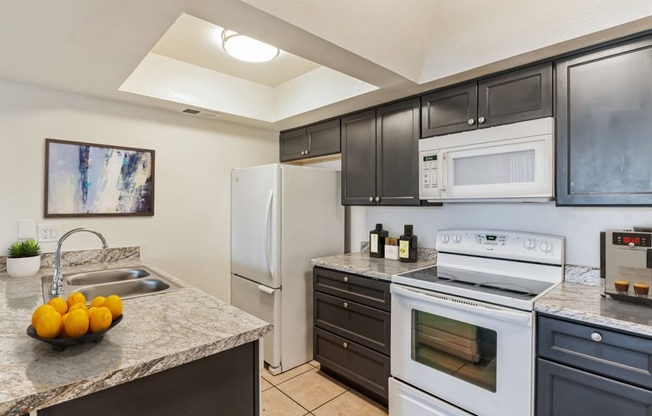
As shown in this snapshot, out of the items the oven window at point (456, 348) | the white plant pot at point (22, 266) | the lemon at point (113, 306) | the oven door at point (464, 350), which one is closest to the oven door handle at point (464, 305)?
the oven door at point (464, 350)

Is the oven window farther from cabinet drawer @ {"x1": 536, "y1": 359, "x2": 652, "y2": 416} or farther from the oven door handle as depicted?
cabinet drawer @ {"x1": 536, "y1": 359, "x2": 652, "y2": 416}

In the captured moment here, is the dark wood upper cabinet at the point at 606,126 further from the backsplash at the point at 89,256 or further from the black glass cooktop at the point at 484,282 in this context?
the backsplash at the point at 89,256

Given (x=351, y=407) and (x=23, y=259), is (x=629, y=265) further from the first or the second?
(x=23, y=259)

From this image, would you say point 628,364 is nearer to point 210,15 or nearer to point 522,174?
point 522,174

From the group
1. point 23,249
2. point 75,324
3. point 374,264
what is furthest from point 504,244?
point 23,249

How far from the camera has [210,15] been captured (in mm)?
1328

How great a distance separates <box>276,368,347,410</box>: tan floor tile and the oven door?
601 mm

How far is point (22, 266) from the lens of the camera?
1944mm

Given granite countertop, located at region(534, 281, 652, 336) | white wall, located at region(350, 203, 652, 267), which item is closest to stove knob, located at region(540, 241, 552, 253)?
white wall, located at region(350, 203, 652, 267)

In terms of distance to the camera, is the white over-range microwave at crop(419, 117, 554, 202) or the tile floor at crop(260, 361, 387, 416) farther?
the tile floor at crop(260, 361, 387, 416)

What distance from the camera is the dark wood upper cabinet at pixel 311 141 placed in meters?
2.92

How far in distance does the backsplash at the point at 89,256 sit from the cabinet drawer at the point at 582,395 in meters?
2.70

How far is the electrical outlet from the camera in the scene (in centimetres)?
218

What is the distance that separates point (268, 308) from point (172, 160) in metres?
1.47
